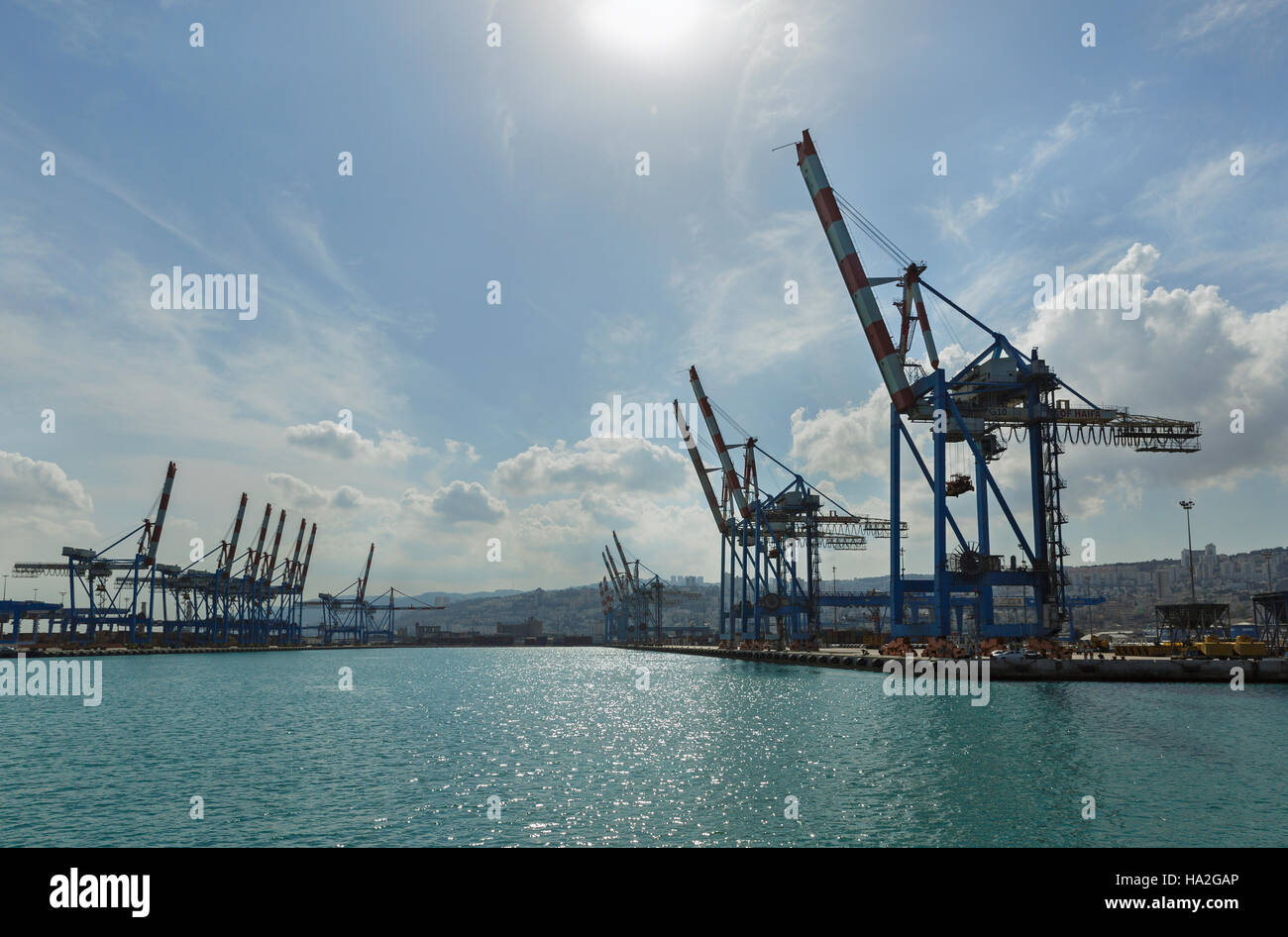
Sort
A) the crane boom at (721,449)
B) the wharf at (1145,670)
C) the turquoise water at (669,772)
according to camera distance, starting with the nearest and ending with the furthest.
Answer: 1. the turquoise water at (669,772)
2. the wharf at (1145,670)
3. the crane boom at (721,449)

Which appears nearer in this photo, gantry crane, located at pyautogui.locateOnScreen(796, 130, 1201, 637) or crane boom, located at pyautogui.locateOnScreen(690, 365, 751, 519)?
gantry crane, located at pyautogui.locateOnScreen(796, 130, 1201, 637)

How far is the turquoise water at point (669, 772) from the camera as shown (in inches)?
850

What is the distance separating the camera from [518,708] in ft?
189

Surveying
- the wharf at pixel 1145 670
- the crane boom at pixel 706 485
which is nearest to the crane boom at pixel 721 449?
the crane boom at pixel 706 485

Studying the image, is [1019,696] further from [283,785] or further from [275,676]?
[275,676]

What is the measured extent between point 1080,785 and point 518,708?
39391mm

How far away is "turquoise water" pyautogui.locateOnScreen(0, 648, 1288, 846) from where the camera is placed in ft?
70.8

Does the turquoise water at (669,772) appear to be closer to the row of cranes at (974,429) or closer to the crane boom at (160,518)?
the row of cranes at (974,429)

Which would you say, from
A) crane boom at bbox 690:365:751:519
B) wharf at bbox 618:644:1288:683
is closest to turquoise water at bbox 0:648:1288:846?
wharf at bbox 618:644:1288:683

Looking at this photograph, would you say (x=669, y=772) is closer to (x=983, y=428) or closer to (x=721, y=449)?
(x=983, y=428)

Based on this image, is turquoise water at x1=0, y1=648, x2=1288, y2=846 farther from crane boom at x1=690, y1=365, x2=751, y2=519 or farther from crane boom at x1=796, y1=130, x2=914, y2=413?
crane boom at x1=690, y1=365, x2=751, y2=519
